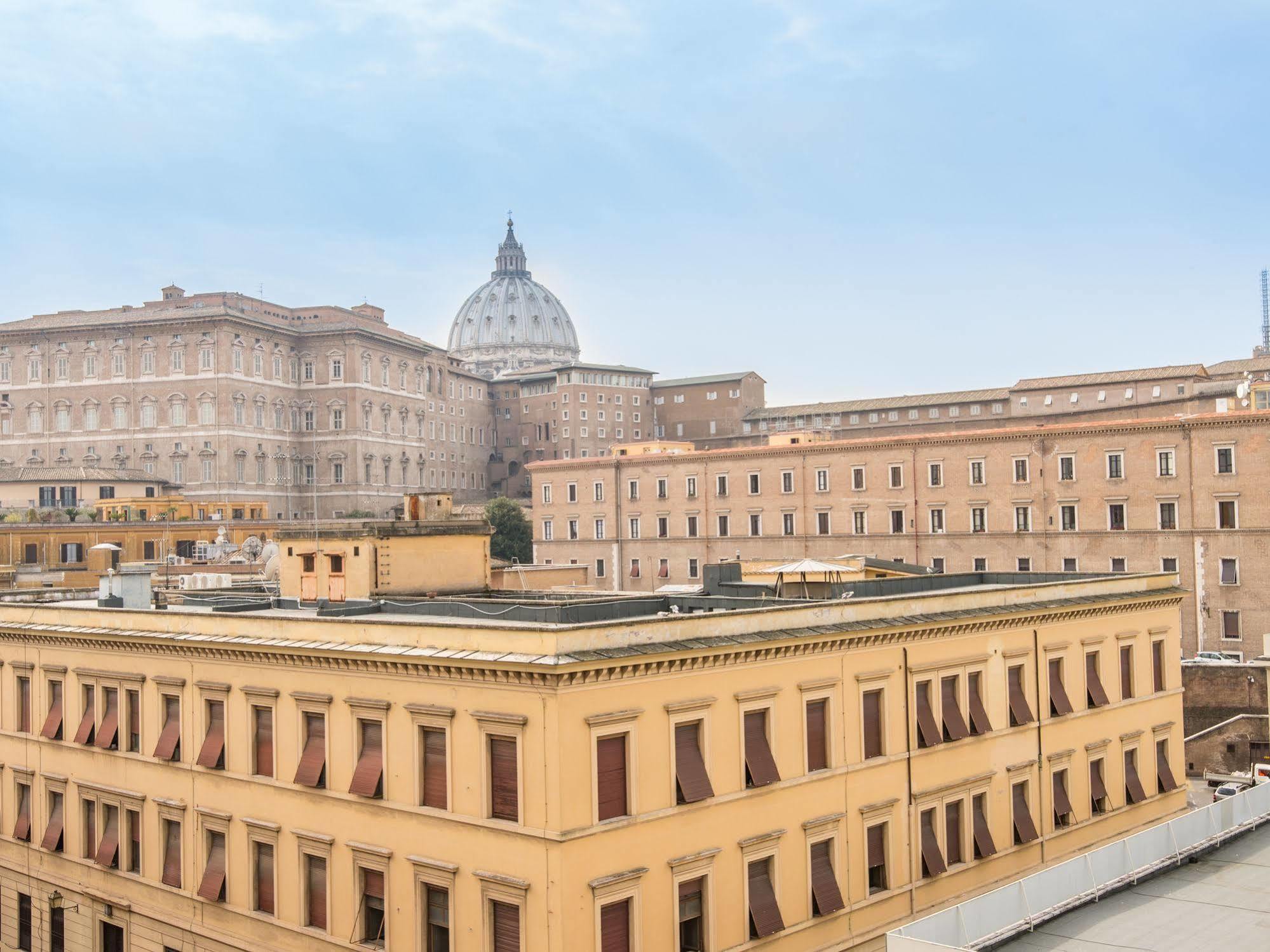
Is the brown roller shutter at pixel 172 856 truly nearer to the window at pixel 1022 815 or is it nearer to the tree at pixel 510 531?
the window at pixel 1022 815

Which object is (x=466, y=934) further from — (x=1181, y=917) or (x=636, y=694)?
(x=1181, y=917)

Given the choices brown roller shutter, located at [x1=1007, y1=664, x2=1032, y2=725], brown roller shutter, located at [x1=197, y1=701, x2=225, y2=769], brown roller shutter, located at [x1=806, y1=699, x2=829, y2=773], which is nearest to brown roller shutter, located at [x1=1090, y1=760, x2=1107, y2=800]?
brown roller shutter, located at [x1=1007, y1=664, x2=1032, y2=725]

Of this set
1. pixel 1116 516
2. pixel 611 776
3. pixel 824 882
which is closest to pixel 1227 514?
pixel 1116 516

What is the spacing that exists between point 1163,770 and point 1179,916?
1322 centimetres

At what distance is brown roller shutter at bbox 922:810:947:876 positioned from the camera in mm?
22672

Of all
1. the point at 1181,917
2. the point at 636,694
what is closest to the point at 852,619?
the point at 636,694

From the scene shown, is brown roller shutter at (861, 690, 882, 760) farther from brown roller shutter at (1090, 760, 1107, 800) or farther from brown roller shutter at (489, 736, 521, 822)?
brown roller shutter at (1090, 760, 1107, 800)

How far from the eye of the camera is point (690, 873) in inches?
727

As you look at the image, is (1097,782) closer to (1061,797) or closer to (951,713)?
(1061,797)

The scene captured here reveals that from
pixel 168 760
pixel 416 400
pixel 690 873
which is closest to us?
pixel 690 873

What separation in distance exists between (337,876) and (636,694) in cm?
609

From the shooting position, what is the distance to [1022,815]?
81.9ft

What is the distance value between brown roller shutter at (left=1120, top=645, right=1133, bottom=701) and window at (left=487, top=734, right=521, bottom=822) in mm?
16339

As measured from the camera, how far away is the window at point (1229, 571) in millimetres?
55625
